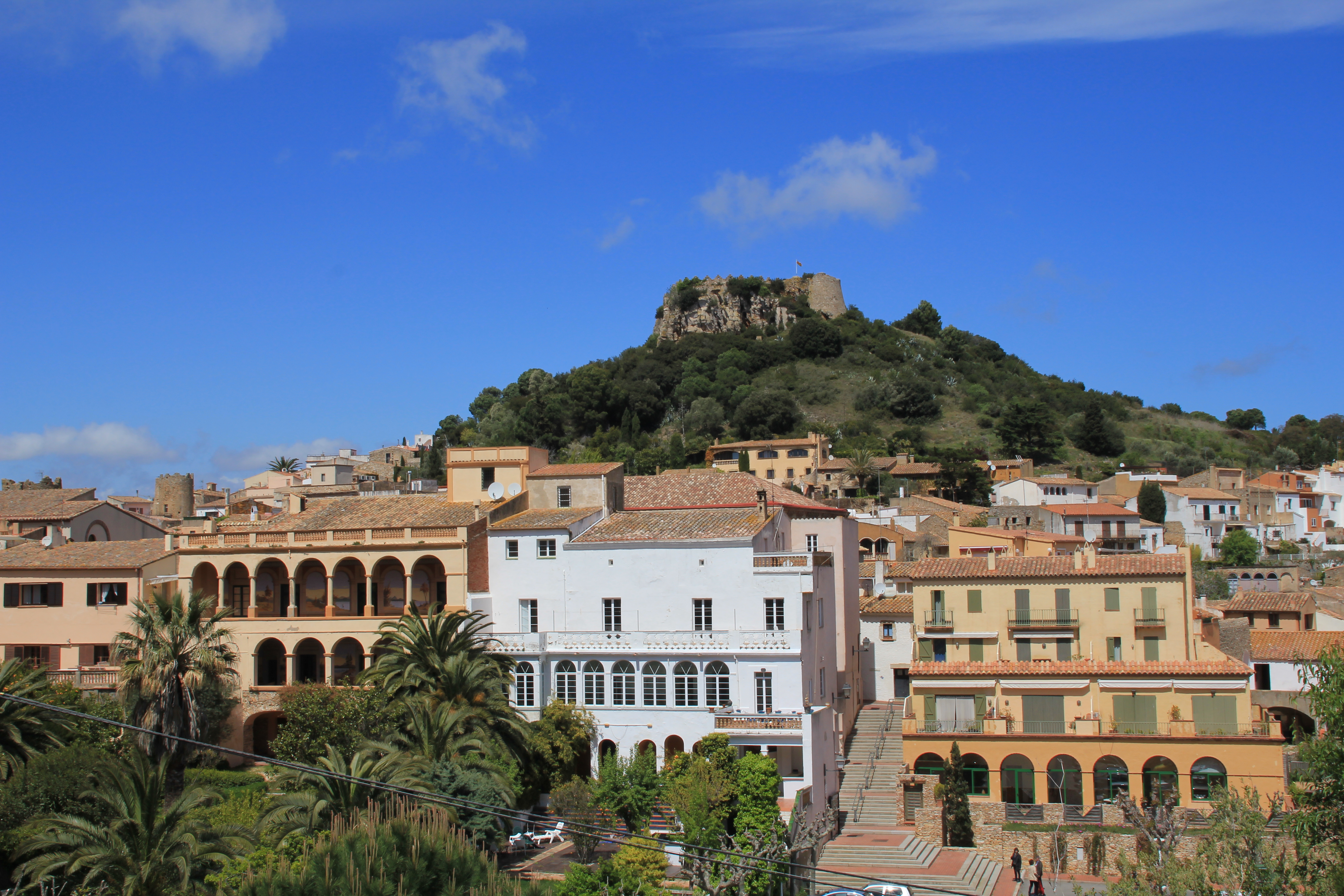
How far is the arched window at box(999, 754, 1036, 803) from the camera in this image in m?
43.1

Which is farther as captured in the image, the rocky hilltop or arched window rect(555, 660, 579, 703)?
the rocky hilltop

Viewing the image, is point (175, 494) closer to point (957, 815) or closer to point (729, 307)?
point (957, 815)

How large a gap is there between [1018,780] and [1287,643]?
16561 mm

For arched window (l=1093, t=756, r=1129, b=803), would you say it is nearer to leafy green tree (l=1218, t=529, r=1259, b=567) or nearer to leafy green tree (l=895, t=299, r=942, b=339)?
leafy green tree (l=1218, t=529, r=1259, b=567)

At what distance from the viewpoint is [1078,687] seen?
4397 cm

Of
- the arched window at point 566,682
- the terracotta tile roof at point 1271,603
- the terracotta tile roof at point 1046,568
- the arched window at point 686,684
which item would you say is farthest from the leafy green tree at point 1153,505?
the arched window at point 566,682

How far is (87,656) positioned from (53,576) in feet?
12.1

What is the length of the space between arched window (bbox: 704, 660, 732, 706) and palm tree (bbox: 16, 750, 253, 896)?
56.2 feet

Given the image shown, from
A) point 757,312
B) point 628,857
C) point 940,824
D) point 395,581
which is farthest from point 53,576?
point 757,312

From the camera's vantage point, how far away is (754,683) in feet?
136

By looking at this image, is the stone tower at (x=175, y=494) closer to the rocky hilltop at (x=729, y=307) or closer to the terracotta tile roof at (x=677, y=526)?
the terracotta tile roof at (x=677, y=526)

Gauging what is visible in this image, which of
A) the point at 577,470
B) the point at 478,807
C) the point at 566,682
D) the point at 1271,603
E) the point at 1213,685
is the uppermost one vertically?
the point at 577,470

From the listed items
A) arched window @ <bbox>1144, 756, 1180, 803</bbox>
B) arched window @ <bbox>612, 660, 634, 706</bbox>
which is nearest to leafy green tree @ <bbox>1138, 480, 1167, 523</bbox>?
arched window @ <bbox>1144, 756, 1180, 803</bbox>

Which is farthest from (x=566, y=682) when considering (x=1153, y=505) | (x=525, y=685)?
(x=1153, y=505)
